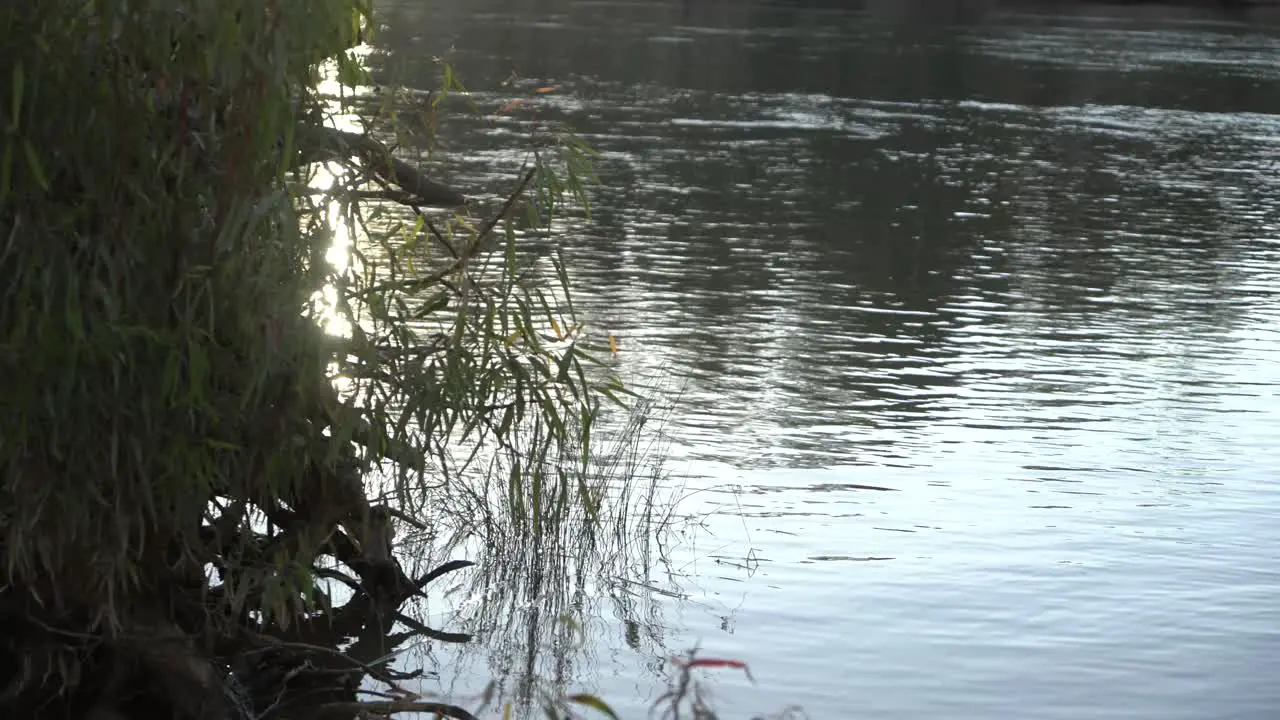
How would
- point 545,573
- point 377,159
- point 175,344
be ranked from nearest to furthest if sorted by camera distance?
point 175,344, point 377,159, point 545,573

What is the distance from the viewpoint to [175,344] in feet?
23.5

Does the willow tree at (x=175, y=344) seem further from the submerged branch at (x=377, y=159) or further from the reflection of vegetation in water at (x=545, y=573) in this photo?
the reflection of vegetation in water at (x=545, y=573)

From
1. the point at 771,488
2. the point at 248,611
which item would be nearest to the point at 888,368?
the point at 771,488

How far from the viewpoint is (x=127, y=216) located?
704cm

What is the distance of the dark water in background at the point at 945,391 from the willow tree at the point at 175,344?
106cm

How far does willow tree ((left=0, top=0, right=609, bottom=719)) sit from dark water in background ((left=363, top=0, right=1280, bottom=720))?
1.06 m

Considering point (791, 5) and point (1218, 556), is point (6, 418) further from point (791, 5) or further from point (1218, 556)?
point (791, 5)

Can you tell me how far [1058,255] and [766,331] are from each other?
285 inches

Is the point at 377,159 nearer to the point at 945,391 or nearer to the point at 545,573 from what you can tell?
the point at 545,573

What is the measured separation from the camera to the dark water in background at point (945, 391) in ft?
32.8

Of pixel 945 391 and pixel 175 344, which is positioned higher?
pixel 175 344

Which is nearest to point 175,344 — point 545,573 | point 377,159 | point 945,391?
point 377,159

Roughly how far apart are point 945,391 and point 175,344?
9.87 metres

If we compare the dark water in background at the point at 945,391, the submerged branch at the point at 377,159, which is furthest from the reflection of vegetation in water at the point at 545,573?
the submerged branch at the point at 377,159
